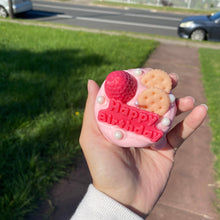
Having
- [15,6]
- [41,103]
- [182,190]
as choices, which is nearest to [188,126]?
[182,190]

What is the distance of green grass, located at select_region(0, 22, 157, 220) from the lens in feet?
7.36

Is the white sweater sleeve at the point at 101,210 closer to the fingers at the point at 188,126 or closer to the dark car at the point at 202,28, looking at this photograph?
the fingers at the point at 188,126

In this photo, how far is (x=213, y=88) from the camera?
16.0ft

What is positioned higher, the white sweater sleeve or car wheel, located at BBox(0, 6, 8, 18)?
the white sweater sleeve

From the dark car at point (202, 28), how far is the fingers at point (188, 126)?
8.55 metres

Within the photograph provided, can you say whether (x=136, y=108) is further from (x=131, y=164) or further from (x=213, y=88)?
(x=213, y=88)

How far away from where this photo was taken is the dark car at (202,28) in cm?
910

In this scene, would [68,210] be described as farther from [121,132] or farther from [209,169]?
[209,169]

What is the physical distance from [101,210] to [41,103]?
2.26 m

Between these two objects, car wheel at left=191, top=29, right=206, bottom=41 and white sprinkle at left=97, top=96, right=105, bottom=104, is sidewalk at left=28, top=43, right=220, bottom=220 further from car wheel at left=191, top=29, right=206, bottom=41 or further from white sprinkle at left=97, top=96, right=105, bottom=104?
car wheel at left=191, top=29, right=206, bottom=41

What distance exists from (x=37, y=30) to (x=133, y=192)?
6.80 metres

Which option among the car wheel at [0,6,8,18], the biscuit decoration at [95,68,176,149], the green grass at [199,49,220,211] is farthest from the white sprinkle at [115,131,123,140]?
the car wheel at [0,6,8,18]

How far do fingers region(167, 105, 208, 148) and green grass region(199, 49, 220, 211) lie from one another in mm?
1097

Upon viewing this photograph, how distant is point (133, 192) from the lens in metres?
1.62
